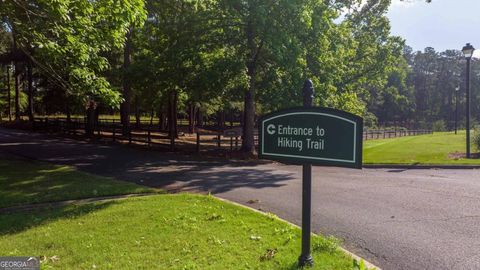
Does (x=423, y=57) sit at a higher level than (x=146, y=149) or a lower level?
higher

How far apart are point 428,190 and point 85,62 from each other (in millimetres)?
8884

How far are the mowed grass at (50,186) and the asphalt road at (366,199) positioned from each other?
96cm

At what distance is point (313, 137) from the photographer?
15.0 feet

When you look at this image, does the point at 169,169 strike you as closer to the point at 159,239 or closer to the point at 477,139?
the point at 159,239

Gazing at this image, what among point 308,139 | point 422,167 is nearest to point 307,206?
point 308,139

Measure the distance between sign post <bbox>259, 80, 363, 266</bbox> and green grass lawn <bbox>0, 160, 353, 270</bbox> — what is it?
2.66 ft

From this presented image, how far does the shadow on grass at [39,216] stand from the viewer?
6.59 meters

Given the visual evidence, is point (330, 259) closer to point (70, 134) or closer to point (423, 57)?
point (70, 134)

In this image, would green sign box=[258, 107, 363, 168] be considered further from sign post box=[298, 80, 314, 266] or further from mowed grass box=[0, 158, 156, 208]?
mowed grass box=[0, 158, 156, 208]

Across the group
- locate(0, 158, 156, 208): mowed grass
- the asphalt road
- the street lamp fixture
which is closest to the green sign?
the asphalt road

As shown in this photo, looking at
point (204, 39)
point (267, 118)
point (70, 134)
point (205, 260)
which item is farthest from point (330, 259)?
point (70, 134)

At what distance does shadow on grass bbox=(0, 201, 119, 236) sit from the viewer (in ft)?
21.6

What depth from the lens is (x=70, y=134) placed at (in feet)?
103

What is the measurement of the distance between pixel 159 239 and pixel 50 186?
18.0 feet
